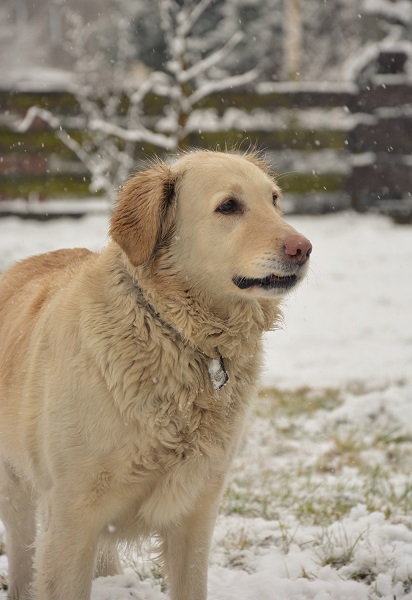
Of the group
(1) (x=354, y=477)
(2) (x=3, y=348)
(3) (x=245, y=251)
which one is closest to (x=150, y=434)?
(3) (x=245, y=251)

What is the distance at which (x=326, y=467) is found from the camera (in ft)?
15.4

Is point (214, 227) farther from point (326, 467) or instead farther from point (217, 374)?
point (326, 467)

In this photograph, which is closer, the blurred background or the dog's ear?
the dog's ear

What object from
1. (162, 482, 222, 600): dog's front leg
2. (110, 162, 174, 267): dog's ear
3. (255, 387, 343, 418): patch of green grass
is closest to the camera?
(110, 162, 174, 267): dog's ear

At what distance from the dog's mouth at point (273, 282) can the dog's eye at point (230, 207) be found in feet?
0.82

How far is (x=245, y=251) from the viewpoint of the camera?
2.65 m

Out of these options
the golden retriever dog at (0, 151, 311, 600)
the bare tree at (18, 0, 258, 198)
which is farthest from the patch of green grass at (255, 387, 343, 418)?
the bare tree at (18, 0, 258, 198)

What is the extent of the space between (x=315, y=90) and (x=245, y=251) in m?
10.3

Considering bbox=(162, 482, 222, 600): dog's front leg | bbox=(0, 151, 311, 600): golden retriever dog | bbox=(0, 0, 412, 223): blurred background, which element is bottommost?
bbox=(162, 482, 222, 600): dog's front leg

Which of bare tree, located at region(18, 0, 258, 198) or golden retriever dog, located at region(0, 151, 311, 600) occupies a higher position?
bare tree, located at region(18, 0, 258, 198)

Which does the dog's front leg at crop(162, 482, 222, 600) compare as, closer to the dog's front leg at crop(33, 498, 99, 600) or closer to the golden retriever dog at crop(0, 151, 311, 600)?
the golden retriever dog at crop(0, 151, 311, 600)

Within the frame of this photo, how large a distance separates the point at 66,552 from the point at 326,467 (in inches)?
95.2

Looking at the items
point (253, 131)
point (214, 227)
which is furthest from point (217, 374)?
point (253, 131)

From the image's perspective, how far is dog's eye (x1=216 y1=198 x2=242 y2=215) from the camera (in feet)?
9.07
